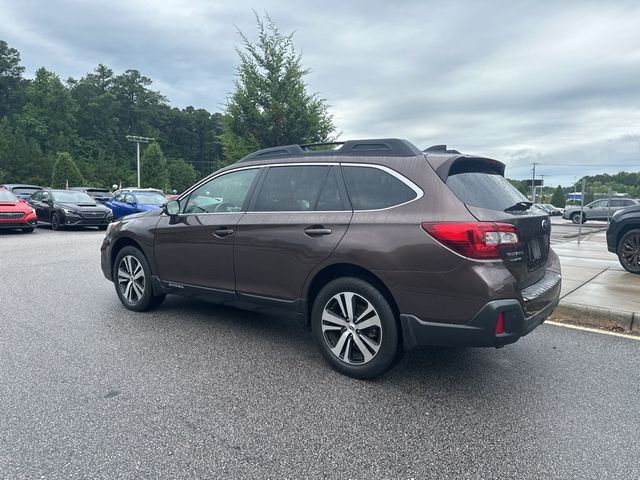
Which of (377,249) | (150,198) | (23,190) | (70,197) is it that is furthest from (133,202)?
(377,249)

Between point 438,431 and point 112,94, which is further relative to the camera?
point 112,94

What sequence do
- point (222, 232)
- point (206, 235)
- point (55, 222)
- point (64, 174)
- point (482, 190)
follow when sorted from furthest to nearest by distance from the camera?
1. point (64, 174)
2. point (55, 222)
3. point (206, 235)
4. point (222, 232)
5. point (482, 190)

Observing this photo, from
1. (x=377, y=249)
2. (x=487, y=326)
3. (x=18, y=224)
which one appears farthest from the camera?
(x=18, y=224)

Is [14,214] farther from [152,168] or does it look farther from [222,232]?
[152,168]

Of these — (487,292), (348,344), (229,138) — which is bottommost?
(348,344)

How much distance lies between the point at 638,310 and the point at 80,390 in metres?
5.69

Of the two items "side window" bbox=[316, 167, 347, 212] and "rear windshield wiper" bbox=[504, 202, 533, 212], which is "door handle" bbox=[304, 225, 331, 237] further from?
"rear windshield wiper" bbox=[504, 202, 533, 212]

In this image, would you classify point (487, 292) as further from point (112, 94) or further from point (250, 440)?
point (112, 94)

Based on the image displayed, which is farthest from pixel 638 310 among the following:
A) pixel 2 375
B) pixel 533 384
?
pixel 2 375

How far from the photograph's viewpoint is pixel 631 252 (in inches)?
313

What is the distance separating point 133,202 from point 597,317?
17377 millimetres

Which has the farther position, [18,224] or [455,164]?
[18,224]

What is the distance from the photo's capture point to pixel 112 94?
8475cm

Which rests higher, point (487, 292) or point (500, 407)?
point (487, 292)
